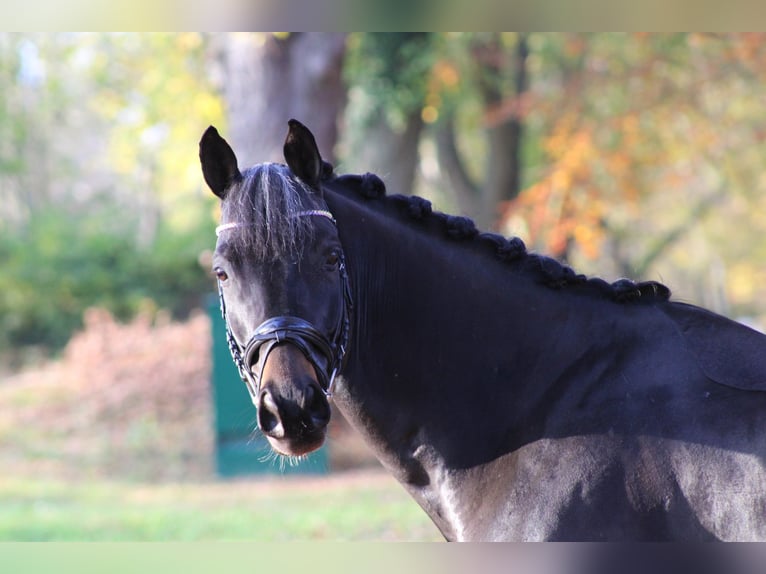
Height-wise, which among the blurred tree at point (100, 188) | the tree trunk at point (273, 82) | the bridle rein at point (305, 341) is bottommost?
the bridle rein at point (305, 341)

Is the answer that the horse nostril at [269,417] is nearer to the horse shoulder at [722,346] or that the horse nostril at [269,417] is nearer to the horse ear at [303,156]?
the horse ear at [303,156]

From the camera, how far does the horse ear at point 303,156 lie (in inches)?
119

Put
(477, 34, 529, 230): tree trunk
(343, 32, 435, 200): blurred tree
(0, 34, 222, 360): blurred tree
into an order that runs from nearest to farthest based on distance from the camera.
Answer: (343, 32, 435, 200): blurred tree
(0, 34, 222, 360): blurred tree
(477, 34, 529, 230): tree trunk

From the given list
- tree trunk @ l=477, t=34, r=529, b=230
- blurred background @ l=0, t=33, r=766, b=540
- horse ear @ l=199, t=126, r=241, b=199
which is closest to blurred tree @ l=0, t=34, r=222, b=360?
blurred background @ l=0, t=33, r=766, b=540

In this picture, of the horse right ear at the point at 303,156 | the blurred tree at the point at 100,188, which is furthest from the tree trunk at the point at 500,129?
the horse right ear at the point at 303,156

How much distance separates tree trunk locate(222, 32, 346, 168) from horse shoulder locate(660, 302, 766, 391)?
847 centimetres

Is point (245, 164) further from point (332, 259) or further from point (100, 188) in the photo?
point (100, 188)

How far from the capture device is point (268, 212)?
A: 112 inches

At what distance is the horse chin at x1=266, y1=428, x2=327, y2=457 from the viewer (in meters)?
2.72

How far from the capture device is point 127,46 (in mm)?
18312

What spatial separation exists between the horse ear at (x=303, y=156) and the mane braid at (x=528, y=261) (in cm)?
33

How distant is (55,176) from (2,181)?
182 centimetres

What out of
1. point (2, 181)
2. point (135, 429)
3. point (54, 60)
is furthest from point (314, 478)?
point (2, 181)

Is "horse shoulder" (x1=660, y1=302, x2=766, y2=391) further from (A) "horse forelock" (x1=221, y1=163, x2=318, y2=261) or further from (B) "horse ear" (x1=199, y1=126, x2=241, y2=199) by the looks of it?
(B) "horse ear" (x1=199, y1=126, x2=241, y2=199)
